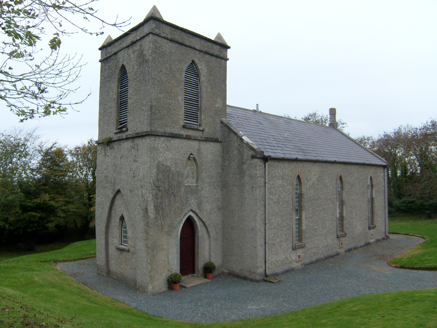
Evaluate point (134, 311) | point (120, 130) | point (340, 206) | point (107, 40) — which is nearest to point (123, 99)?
point (120, 130)

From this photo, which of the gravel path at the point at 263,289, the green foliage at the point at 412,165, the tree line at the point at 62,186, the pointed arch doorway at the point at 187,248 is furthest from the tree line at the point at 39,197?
the green foliage at the point at 412,165

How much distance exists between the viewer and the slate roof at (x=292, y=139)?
56.0 feet

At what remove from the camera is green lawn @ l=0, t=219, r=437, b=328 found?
808 cm

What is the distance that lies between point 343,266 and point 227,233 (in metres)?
7.11

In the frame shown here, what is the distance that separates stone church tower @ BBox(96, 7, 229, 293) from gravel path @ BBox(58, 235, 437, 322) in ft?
3.16

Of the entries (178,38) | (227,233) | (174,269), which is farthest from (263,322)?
(178,38)

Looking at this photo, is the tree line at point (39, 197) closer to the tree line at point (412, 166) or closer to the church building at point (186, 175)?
the church building at point (186, 175)

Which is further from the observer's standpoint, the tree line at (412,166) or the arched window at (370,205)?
the tree line at (412,166)

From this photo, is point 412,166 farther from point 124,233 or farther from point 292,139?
point 124,233

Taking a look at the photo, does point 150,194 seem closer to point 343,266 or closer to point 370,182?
point 343,266

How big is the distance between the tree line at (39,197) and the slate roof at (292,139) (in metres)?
23.8

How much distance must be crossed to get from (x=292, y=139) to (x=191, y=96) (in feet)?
25.3

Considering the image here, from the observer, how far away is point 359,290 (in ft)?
43.9

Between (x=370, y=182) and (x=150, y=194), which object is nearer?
(x=150, y=194)
